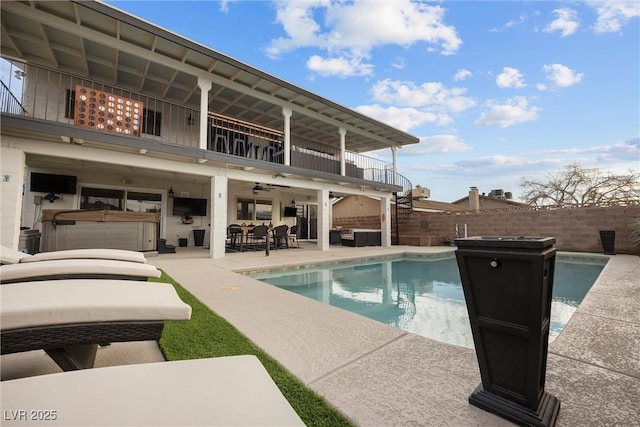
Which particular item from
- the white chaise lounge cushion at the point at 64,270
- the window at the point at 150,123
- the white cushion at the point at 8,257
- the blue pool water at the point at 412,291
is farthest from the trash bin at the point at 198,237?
the white chaise lounge cushion at the point at 64,270

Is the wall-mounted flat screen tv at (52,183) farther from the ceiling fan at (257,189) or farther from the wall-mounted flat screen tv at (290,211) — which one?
the wall-mounted flat screen tv at (290,211)

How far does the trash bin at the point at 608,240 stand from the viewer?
899 centimetres

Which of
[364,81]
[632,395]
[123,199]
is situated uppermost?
[364,81]

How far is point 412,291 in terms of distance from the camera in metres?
5.14

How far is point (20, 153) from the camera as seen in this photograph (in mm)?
5523

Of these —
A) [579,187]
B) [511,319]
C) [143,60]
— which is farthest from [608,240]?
[143,60]

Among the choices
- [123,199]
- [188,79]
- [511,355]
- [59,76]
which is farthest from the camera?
[123,199]

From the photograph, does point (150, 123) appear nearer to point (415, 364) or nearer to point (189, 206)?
point (189, 206)

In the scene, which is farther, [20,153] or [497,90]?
[497,90]

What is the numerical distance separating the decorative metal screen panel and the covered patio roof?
125 cm

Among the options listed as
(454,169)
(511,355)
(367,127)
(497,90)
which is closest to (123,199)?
(367,127)

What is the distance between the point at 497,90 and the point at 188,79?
11.6 m

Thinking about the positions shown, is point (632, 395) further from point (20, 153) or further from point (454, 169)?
point (454, 169)

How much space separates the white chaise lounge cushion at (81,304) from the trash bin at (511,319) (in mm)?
1412
